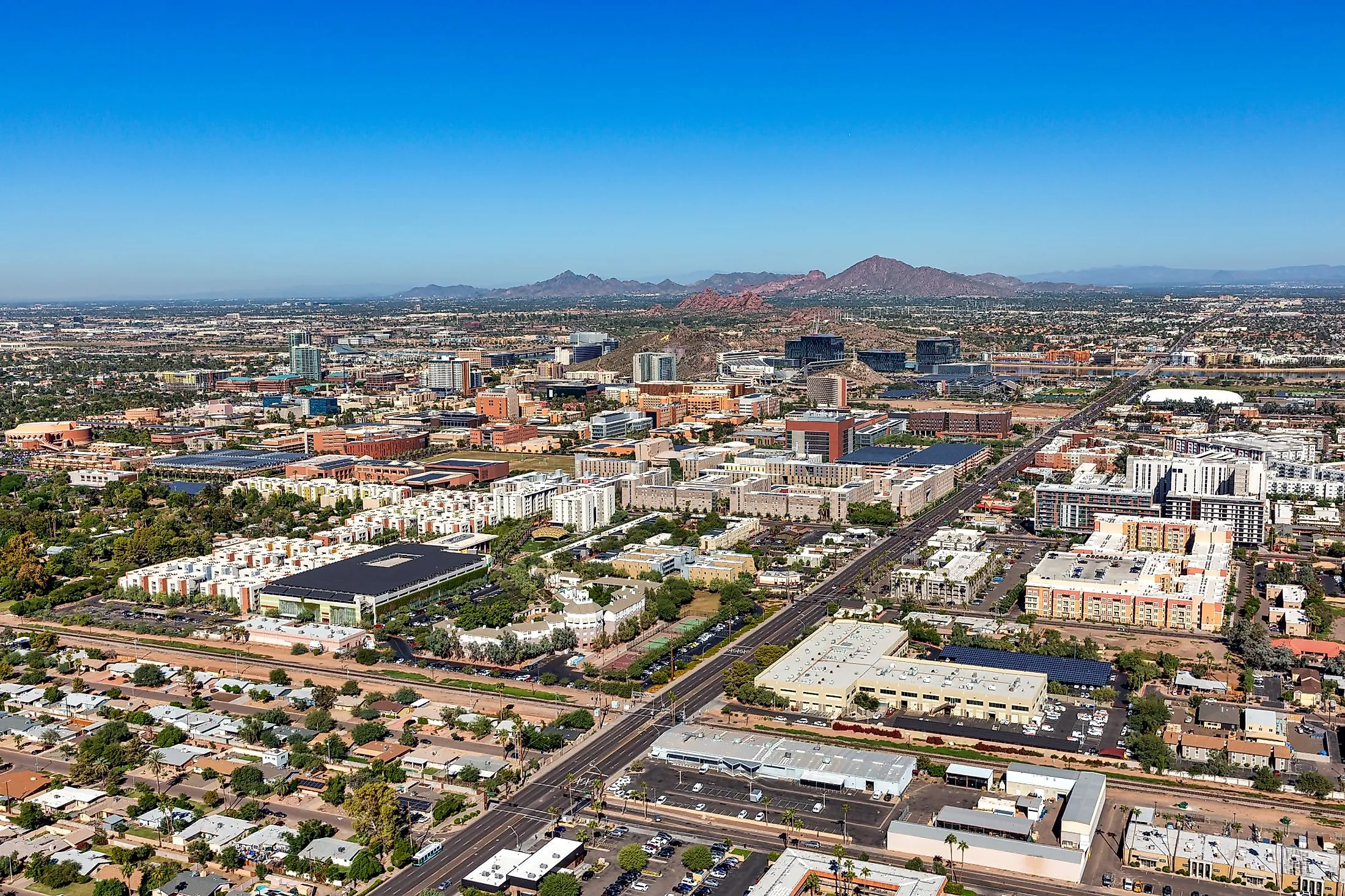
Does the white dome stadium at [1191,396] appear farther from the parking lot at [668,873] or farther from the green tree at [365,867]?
the green tree at [365,867]

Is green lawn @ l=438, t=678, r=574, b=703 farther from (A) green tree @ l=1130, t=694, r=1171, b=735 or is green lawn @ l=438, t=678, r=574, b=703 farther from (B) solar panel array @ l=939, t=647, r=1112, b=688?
(A) green tree @ l=1130, t=694, r=1171, b=735

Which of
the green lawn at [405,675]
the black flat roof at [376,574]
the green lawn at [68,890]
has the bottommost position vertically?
the green lawn at [68,890]

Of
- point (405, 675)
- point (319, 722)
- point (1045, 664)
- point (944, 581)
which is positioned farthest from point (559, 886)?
point (944, 581)

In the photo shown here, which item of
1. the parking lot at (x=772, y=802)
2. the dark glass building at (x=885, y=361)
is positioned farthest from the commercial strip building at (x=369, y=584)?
the dark glass building at (x=885, y=361)

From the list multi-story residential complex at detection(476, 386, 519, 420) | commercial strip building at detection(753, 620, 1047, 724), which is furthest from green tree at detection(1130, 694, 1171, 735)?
multi-story residential complex at detection(476, 386, 519, 420)

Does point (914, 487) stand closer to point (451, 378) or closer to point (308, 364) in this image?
point (451, 378)

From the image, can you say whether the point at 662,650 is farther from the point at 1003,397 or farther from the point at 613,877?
the point at 1003,397
